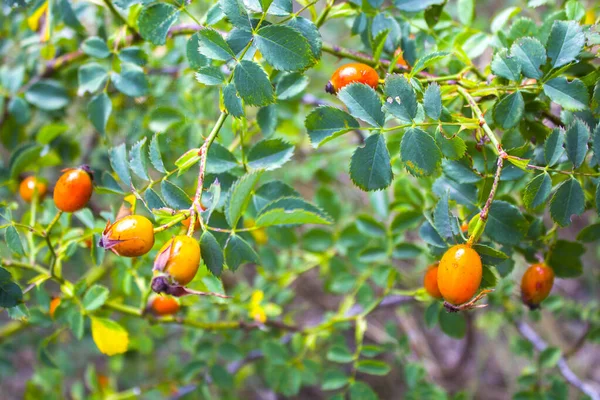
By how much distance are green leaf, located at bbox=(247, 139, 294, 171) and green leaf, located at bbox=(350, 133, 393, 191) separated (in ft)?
0.44

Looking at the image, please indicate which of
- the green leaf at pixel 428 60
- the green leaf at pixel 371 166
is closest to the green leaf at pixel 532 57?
the green leaf at pixel 428 60

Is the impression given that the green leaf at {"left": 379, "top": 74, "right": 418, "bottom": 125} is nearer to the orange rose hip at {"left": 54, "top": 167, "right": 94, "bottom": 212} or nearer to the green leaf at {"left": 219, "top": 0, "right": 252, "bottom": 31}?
the green leaf at {"left": 219, "top": 0, "right": 252, "bottom": 31}

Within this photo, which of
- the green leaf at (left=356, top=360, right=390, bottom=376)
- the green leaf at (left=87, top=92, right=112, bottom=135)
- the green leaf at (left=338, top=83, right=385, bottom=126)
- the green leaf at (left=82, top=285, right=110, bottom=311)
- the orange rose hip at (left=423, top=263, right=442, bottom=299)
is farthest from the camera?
the green leaf at (left=356, top=360, right=390, bottom=376)

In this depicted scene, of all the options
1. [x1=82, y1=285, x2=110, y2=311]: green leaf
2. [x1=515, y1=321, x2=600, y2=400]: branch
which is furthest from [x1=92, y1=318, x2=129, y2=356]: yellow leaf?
[x1=515, y1=321, x2=600, y2=400]: branch

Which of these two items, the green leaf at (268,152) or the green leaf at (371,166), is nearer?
the green leaf at (371,166)

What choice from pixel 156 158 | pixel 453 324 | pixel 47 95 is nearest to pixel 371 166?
pixel 156 158

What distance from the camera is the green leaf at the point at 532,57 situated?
66 centimetres

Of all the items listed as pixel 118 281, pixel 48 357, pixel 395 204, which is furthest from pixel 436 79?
pixel 48 357

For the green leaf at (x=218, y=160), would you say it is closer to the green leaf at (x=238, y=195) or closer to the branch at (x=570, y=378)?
the green leaf at (x=238, y=195)

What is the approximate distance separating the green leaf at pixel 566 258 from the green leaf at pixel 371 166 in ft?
1.09

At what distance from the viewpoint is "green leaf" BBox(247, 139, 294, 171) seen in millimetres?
766

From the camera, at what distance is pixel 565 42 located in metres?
0.65

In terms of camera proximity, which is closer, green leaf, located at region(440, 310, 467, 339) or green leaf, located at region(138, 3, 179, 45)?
green leaf, located at region(138, 3, 179, 45)

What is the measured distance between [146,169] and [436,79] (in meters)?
0.43
